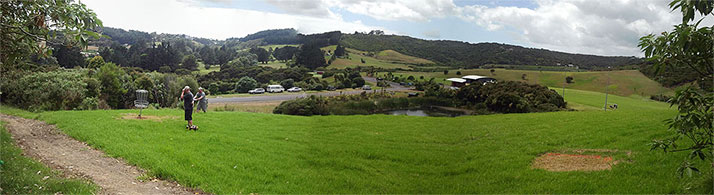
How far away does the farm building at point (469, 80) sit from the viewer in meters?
31.0

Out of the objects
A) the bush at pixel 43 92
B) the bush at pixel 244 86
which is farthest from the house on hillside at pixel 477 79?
the bush at pixel 43 92

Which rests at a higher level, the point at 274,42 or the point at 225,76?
the point at 274,42

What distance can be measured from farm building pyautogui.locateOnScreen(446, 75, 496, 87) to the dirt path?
85.8ft

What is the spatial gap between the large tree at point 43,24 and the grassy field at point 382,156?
3320 millimetres

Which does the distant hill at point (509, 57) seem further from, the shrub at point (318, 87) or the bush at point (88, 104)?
the bush at point (88, 104)

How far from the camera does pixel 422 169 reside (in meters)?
9.25

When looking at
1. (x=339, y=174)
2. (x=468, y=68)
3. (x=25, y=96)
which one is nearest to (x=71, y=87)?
(x=25, y=96)

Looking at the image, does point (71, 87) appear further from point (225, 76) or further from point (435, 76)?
point (225, 76)

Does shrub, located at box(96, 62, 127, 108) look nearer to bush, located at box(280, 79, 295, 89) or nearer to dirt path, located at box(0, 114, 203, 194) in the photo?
bush, located at box(280, 79, 295, 89)

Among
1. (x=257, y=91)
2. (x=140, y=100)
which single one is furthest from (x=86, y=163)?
(x=257, y=91)

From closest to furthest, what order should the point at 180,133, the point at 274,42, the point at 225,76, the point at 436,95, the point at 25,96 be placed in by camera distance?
1. the point at 180,133
2. the point at 25,96
3. the point at 436,95
4. the point at 225,76
5. the point at 274,42

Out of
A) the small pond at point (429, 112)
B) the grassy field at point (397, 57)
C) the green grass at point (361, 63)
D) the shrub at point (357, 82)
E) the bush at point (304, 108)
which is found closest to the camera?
the small pond at point (429, 112)

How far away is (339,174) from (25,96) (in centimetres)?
2426

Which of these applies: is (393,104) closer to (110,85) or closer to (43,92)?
(110,85)
